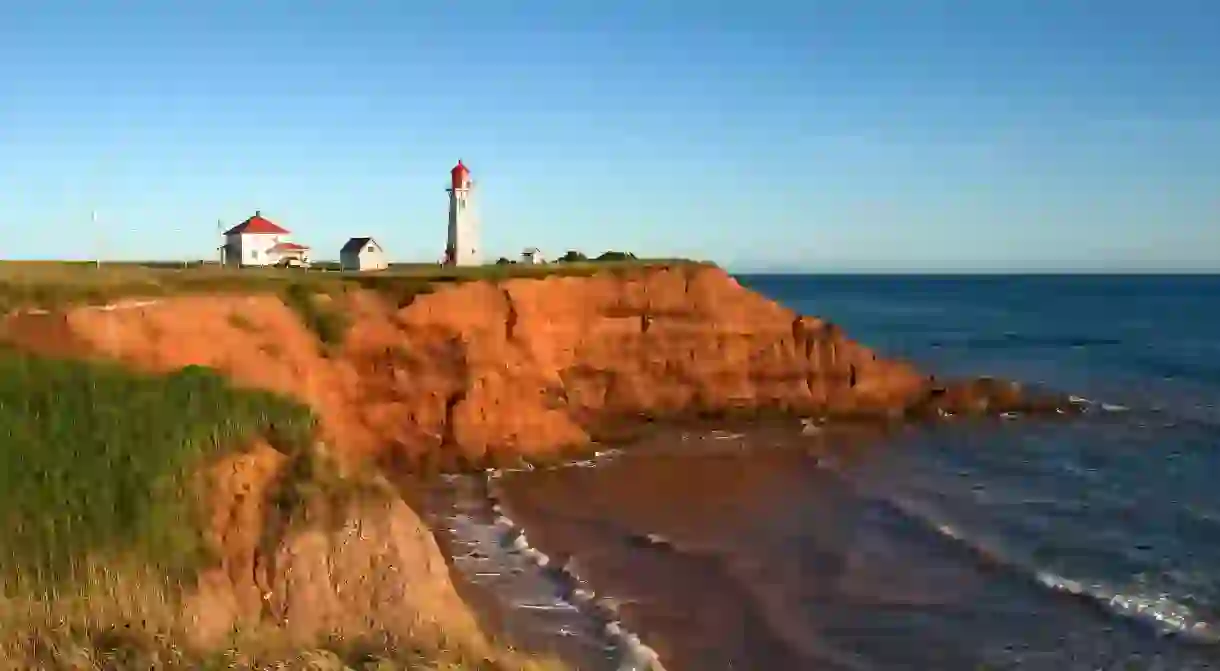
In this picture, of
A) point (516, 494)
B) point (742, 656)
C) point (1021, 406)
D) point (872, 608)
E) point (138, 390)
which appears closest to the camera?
point (138, 390)

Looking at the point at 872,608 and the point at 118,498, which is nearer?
the point at 118,498

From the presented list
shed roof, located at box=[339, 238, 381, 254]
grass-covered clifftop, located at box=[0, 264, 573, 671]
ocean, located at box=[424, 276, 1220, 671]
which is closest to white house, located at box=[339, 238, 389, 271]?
shed roof, located at box=[339, 238, 381, 254]

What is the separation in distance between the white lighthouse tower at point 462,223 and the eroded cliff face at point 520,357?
10347mm

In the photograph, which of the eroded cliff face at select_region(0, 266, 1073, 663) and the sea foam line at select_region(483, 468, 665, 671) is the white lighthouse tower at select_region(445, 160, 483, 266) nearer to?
the eroded cliff face at select_region(0, 266, 1073, 663)

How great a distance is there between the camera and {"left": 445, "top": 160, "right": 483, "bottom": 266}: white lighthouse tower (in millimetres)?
44312

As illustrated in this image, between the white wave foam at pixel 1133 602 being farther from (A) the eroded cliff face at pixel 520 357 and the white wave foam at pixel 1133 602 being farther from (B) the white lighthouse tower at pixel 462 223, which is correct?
(B) the white lighthouse tower at pixel 462 223

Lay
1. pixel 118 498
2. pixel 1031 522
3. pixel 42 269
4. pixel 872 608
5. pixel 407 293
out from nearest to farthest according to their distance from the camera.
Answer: pixel 118 498 < pixel 872 608 < pixel 1031 522 < pixel 42 269 < pixel 407 293

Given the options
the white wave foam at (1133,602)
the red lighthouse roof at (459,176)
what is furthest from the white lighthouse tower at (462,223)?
the white wave foam at (1133,602)

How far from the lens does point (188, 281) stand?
26266mm

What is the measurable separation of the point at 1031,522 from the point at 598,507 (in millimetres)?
10120

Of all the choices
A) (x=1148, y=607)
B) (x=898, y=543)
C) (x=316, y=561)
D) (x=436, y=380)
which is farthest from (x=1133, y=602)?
(x=436, y=380)

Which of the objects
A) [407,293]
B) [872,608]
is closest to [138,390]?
[872,608]

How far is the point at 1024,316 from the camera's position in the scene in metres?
101

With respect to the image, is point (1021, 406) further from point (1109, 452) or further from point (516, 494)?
point (516, 494)
